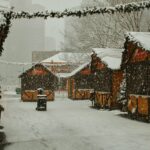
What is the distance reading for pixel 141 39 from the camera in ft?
68.4

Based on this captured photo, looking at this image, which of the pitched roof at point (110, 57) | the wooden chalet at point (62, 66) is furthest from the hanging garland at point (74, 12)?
the wooden chalet at point (62, 66)

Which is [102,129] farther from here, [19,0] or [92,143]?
[19,0]

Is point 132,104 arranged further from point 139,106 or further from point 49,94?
point 49,94

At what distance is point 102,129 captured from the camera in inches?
672

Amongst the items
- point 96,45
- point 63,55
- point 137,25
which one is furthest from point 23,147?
point 63,55

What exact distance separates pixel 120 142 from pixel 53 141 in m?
2.19

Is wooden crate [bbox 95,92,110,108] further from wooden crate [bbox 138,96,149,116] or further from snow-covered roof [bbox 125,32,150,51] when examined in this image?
snow-covered roof [bbox 125,32,150,51]

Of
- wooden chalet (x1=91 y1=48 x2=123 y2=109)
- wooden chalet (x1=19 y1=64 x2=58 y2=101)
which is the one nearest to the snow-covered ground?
wooden chalet (x1=91 y1=48 x2=123 y2=109)

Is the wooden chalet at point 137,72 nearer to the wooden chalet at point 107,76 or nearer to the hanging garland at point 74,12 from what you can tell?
the wooden chalet at point 107,76

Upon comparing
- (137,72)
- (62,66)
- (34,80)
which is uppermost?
(62,66)

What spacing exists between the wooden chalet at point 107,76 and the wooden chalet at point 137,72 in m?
4.61

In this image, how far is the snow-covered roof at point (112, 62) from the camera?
28.6 metres

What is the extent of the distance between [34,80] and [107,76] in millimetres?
13910

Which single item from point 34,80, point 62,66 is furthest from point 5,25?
point 62,66
